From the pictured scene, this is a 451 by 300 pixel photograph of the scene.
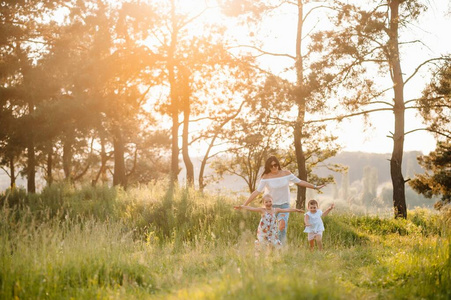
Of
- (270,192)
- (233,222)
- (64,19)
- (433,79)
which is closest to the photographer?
(270,192)

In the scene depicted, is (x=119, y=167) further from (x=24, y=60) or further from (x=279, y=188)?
(x=279, y=188)

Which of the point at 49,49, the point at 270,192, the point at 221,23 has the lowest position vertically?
the point at 270,192

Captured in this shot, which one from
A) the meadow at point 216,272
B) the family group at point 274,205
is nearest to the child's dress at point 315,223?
the family group at point 274,205

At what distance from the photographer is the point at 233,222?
12828 mm

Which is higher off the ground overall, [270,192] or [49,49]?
[49,49]

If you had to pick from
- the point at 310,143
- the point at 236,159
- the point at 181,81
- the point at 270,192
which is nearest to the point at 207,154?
the point at 236,159

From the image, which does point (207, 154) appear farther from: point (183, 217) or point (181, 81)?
point (183, 217)

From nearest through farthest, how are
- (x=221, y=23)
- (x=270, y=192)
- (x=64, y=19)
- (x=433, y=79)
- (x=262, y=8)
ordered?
(x=270, y=192), (x=433, y=79), (x=262, y=8), (x=221, y=23), (x=64, y=19)

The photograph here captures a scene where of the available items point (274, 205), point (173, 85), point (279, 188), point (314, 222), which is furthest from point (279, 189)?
point (173, 85)

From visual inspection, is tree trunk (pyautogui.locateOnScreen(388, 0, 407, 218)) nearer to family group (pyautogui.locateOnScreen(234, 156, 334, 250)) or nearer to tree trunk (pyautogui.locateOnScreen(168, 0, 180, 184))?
family group (pyautogui.locateOnScreen(234, 156, 334, 250))

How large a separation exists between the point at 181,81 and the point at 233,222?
13183 mm

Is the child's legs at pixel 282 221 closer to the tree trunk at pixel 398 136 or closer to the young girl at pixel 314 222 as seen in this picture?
the young girl at pixel 314 222

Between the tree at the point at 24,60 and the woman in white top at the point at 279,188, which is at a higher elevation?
the tree at the point at 24,60

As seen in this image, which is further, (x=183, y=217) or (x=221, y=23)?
(x=221, y=23)
